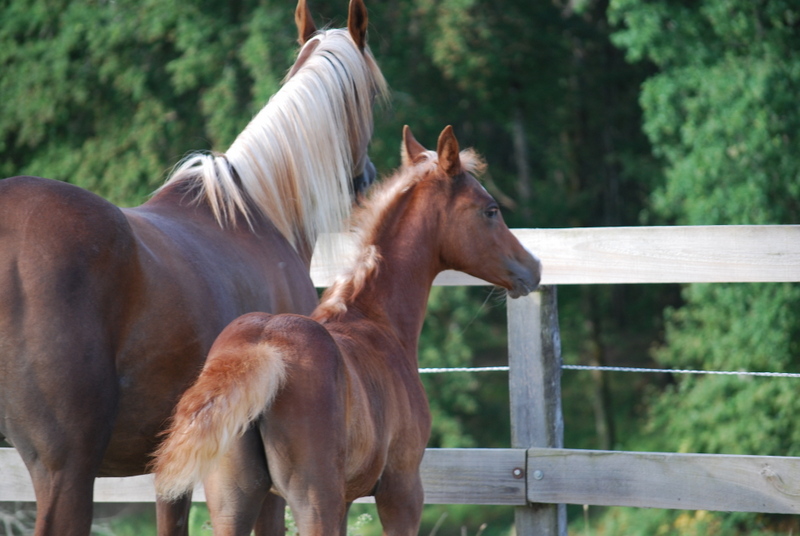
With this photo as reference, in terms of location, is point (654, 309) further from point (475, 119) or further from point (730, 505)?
point (730, 505)

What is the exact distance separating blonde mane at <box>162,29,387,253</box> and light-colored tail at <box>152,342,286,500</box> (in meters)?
1.13

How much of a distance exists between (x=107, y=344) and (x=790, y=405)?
743 cm

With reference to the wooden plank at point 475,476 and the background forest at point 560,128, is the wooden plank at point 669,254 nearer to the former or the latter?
the wooden plank at point 475,476

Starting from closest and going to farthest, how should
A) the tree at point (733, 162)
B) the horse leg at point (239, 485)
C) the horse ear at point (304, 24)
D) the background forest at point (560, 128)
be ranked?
the horse leg at point (239, 485)
the horse ear at point (304, 24)
the tree at point (733, 162)
the background forest at point (560, 128)

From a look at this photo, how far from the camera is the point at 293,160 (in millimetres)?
3324

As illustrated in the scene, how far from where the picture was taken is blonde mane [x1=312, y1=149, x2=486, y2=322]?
2762 millimetres

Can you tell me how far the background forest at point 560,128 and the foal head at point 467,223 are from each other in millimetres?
4786

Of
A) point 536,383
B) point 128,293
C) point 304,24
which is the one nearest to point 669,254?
point 536,383

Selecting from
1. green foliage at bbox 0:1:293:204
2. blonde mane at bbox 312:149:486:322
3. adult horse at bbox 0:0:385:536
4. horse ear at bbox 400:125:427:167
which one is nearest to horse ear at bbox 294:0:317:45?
adult horse at bbox 0:0:385:536

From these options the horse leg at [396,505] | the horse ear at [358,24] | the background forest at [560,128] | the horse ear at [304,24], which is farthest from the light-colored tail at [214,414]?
the background forest at [560,128]

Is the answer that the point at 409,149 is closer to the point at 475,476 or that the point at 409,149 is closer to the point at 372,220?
the point at 372,220

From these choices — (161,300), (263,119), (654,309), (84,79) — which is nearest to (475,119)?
(654,309)

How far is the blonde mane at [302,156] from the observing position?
3195 mm

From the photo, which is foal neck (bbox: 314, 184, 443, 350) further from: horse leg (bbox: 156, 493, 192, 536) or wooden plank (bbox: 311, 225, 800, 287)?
horse leg (bbox: 156, 493, 192, 536)
